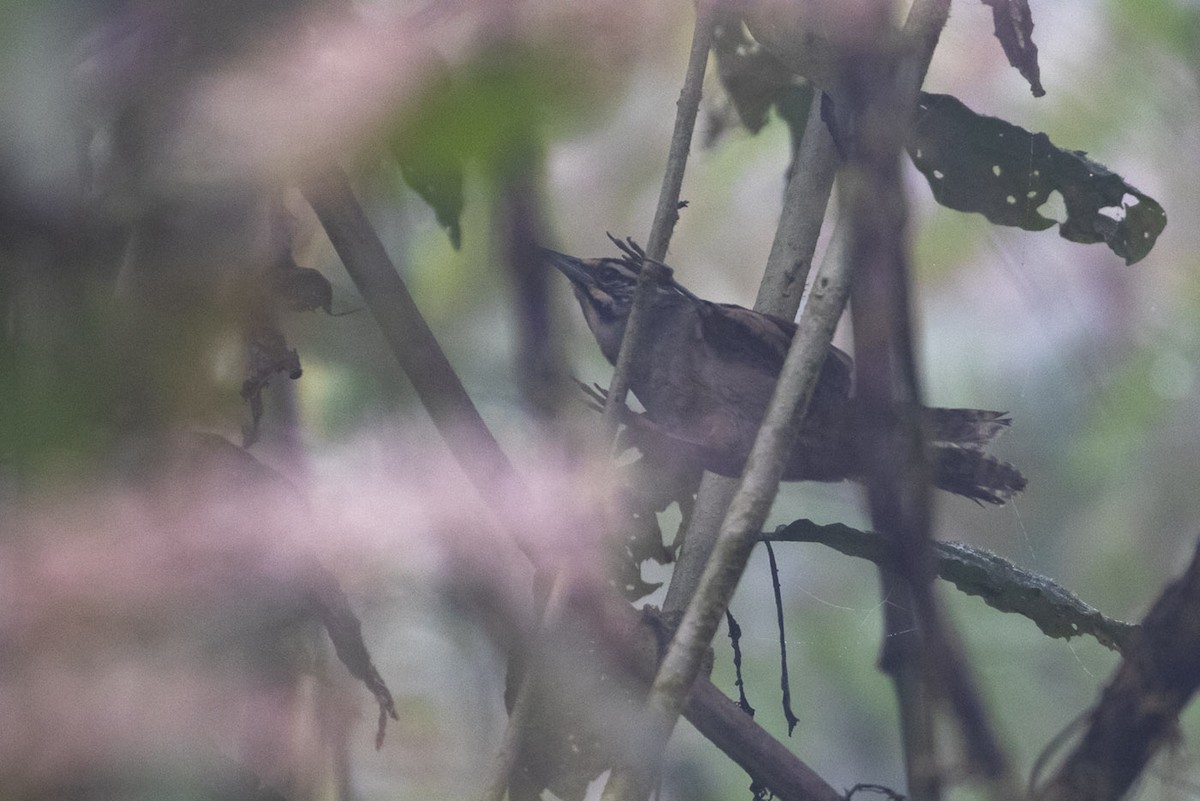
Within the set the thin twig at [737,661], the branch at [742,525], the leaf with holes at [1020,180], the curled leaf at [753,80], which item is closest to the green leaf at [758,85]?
the curled leaf at [753,80]

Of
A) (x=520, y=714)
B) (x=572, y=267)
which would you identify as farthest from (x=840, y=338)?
(x=520, y=714)

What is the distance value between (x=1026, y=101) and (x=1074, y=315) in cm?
15

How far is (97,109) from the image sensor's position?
1.98ft

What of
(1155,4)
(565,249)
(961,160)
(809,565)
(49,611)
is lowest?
(49,611)

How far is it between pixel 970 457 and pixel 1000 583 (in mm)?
75

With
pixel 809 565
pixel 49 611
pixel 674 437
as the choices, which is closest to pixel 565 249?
pixel 674 437

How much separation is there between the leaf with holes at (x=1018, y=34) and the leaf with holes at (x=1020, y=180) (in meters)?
0.04

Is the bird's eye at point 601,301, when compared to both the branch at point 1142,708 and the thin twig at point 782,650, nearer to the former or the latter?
the thin twig at point 782,650

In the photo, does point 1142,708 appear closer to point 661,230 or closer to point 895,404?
point 895,404

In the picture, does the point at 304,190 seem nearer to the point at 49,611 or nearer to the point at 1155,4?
the point at 49,611

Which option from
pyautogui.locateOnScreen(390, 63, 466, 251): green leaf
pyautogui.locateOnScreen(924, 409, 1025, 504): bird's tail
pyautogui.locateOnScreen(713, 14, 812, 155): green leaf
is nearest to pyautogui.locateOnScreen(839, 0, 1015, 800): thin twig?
pyautogui.locateOnScreen(924, 409, 1025, 504): bird's tail

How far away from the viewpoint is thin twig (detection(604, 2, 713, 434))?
62cm

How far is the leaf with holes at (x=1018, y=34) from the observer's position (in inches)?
25.9

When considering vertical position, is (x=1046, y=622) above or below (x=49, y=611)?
above
